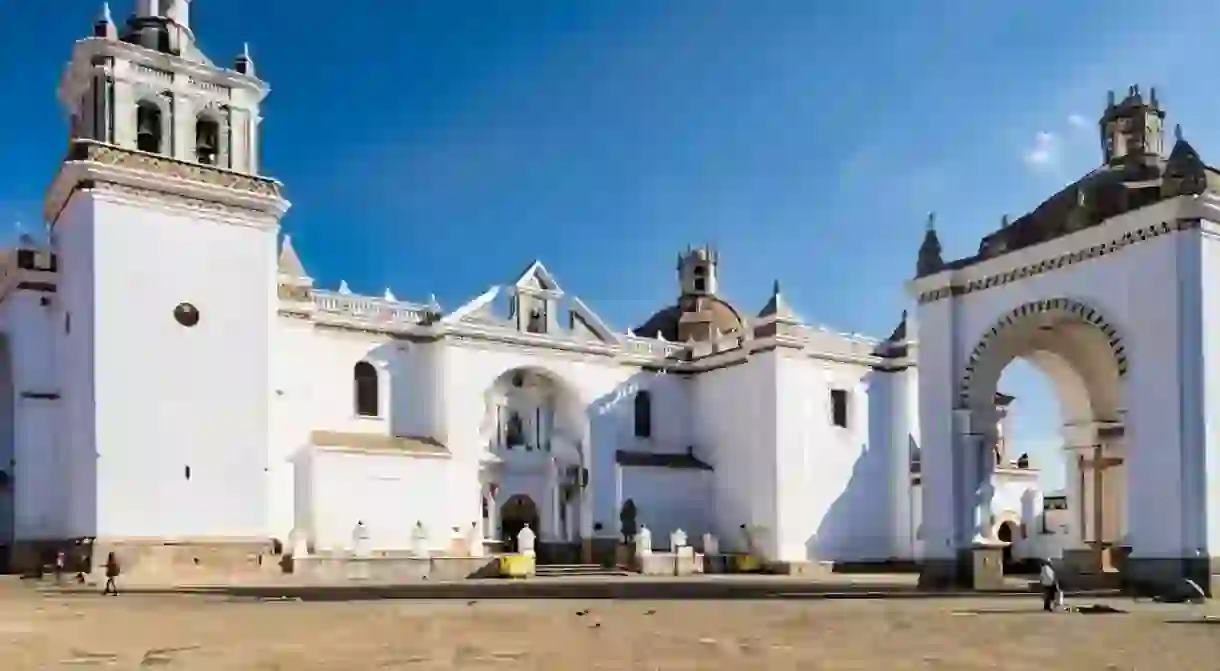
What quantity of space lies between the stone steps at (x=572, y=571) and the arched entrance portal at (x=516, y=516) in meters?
1.79

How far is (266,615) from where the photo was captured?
512 inches

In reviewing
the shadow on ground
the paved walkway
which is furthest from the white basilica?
the shadow on ground

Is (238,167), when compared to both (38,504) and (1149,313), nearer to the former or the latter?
(38,504)

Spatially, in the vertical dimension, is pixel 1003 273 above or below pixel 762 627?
above

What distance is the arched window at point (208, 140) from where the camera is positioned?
80.4 feet

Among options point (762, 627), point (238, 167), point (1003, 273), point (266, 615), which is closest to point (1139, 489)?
point (1003, 273)

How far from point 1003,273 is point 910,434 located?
1778 cm

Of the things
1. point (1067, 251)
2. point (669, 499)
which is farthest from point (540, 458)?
point (1067, 251)

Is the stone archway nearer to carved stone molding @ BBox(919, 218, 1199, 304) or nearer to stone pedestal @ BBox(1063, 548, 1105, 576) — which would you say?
stone pedestal @ BBox(1063, 548, 1105, 576)

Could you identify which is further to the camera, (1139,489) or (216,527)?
(216,527)

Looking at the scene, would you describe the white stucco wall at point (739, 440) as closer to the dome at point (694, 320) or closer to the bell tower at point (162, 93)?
the dome at point (694, 320)

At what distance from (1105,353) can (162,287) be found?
1798cm

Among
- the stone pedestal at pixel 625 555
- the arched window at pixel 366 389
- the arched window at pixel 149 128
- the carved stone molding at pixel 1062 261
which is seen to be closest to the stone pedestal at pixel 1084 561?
the carved stone molding at pixel 1062 261

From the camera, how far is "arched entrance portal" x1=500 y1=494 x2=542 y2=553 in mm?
32281
